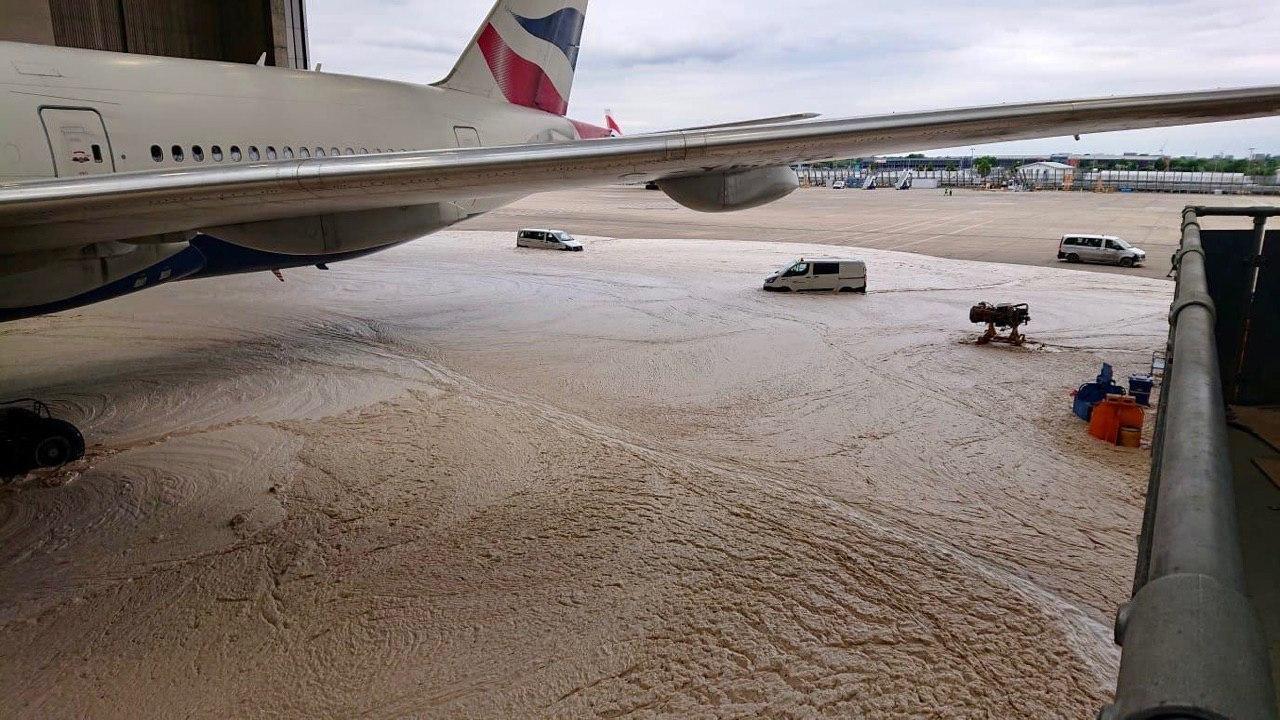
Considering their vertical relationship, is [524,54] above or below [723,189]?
above

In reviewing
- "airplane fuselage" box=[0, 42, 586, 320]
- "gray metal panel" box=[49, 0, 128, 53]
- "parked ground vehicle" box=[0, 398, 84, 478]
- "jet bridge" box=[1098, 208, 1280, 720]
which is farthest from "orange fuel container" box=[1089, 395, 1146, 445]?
"gray metal panel" box=[49, 0, 128, 53]

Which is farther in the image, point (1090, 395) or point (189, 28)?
point (189, 28)

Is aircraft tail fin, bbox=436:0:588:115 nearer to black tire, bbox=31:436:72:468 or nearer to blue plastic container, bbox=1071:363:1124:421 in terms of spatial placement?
black tire, bbox=31:436:72:468

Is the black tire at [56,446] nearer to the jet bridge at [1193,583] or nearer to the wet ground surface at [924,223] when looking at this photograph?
the jet bridge at [1193,583]

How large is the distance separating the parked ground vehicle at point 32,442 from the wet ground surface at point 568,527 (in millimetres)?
296

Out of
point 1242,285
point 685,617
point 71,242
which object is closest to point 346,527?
point 685,617

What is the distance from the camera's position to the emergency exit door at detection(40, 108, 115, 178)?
32.2ft

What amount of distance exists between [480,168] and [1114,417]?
7839mm

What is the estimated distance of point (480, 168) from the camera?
23.0 feet

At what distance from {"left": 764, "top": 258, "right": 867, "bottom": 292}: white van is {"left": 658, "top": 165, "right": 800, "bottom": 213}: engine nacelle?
706cm

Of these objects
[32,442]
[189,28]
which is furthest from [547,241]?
[32,442]

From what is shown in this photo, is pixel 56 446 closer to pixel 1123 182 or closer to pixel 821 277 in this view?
pixel 821 277

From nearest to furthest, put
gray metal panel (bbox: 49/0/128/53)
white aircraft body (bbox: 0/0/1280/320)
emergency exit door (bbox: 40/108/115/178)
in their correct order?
white aircraft body (bbox: 0/0/1280/320) < emergency exit door (bbox: 40/108/115/178) < gray metal panel (bbox: 49/0/128/53)

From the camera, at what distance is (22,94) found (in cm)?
961
